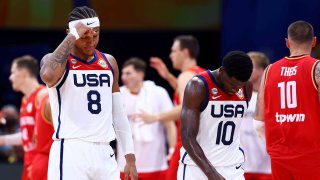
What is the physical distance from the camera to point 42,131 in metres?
8.41

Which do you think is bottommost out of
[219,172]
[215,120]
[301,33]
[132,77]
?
[219,172]

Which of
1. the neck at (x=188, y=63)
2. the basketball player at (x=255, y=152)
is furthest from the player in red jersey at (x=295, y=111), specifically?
the neck at (x=188, y=63)

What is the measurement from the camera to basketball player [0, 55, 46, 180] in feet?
30.4

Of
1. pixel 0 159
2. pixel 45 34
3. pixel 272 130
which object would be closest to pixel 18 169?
pixel 0 159

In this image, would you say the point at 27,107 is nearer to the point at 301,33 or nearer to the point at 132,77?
the point at 132,77

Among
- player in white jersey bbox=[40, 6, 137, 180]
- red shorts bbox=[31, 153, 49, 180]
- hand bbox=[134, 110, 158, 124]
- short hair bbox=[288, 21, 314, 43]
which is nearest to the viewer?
player in white jersey bbox=[40, 6, 137, 180]

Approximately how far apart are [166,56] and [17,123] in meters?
3.33

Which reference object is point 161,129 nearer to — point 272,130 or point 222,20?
point 222,20

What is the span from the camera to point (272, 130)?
7.59 meters

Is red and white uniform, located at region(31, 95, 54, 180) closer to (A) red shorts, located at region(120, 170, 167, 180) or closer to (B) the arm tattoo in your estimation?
(B) the arm tattoo

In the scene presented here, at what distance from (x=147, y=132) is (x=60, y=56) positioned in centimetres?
489

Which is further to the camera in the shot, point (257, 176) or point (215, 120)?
point (257, 176)

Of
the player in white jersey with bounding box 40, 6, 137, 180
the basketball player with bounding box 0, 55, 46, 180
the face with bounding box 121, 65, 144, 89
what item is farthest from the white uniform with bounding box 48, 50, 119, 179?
the face with bounding box 121, 65, 144, 89

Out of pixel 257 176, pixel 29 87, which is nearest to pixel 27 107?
pixel 29 87
